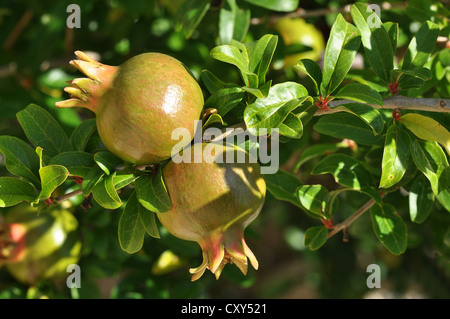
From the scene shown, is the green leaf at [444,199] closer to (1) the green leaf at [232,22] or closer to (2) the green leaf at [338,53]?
(2) the green leaf at [338,53]

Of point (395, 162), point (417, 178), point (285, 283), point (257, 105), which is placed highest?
point (257, 105)

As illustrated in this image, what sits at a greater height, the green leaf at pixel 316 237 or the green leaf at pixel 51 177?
the green leaf at pixel 51 177

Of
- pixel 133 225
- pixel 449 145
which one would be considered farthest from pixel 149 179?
pixel 449 145

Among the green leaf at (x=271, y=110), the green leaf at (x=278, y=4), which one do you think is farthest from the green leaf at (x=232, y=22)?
the green leaf at (x=271, y=110)

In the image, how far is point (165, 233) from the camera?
163cm

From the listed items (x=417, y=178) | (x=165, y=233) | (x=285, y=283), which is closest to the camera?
(x=417, y=178)

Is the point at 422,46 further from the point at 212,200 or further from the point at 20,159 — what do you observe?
the point at 20,159

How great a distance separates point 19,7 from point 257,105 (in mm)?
1682

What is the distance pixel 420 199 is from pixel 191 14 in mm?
781

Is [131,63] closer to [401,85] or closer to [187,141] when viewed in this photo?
[187,141]

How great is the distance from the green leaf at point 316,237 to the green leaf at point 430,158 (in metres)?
0.29

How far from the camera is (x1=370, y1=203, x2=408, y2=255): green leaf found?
47.1 inches

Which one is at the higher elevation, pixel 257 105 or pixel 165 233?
pixel 257 105

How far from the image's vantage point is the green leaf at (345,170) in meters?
1.21
